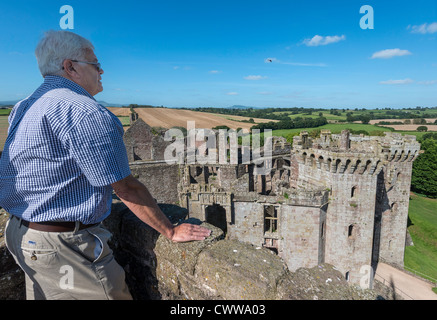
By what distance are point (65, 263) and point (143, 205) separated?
2.82ft

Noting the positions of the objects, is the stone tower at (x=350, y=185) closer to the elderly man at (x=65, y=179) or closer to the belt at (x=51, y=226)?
the elderly man at (x=65, y=179)

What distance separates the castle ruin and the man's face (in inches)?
507

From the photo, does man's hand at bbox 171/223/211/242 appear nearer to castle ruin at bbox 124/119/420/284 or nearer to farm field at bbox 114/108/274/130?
castle ruin at bbox 124/119/420/284

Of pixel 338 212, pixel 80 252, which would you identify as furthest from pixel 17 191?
pixel 338 212

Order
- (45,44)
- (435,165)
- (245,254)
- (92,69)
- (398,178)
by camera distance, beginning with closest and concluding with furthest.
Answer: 1. (45,44)
2. (92,69)
3. (245,254)
4. (398,178)
5. (435,165)

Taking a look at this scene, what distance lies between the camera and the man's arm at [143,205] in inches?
101

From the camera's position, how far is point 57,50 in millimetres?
2611

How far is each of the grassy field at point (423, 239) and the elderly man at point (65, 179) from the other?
23736 millimetres

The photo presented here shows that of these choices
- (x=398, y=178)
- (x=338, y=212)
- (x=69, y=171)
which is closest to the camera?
(x=69, y=171)

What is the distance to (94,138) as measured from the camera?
2248mm

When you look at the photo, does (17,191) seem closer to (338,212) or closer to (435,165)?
(338,212)

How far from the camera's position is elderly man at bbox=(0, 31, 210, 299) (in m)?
2.28

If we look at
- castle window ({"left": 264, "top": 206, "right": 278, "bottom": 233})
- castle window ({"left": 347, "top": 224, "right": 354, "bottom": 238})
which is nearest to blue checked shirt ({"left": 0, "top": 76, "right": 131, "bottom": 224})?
castle window ({"left": 264, "top": 206, "right": 278, "bottom": 233})

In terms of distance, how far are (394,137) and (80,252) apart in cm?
2296
